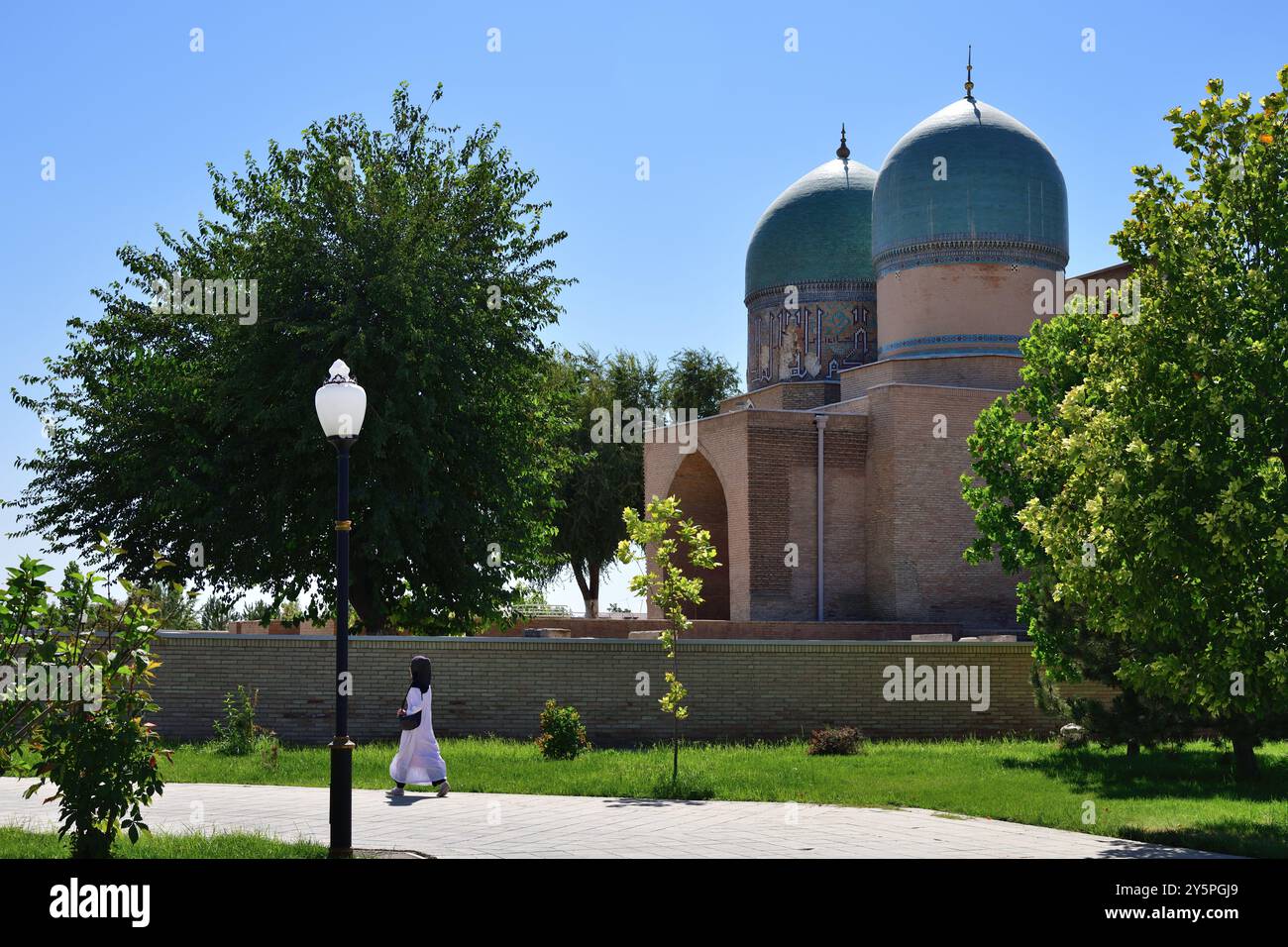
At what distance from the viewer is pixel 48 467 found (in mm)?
23219

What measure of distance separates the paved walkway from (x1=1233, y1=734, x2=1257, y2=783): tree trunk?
16.5ft

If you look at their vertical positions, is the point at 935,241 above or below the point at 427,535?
above

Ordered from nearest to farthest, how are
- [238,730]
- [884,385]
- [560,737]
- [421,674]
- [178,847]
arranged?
1. [178,847]
2. [421,674]
3. [560,737]
4. [238,730]
5. [884,385]

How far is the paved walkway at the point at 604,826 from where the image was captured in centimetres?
1024

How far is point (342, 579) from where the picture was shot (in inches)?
380

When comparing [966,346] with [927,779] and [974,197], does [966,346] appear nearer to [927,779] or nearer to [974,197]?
[974,197]

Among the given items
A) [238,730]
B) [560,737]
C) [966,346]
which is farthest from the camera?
[966,346]

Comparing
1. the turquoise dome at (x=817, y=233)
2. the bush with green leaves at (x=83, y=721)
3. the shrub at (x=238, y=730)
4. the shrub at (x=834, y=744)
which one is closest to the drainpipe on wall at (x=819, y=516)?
the turquoise dome at (x=817, y=233)

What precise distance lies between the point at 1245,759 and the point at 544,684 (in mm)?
9132

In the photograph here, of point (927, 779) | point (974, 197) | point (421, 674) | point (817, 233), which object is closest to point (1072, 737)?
point (927, 779)

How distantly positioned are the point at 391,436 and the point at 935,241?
13.8m

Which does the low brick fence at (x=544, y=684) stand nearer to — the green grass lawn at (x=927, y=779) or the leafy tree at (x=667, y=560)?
the green grass lawn at (x=927, y=779)
